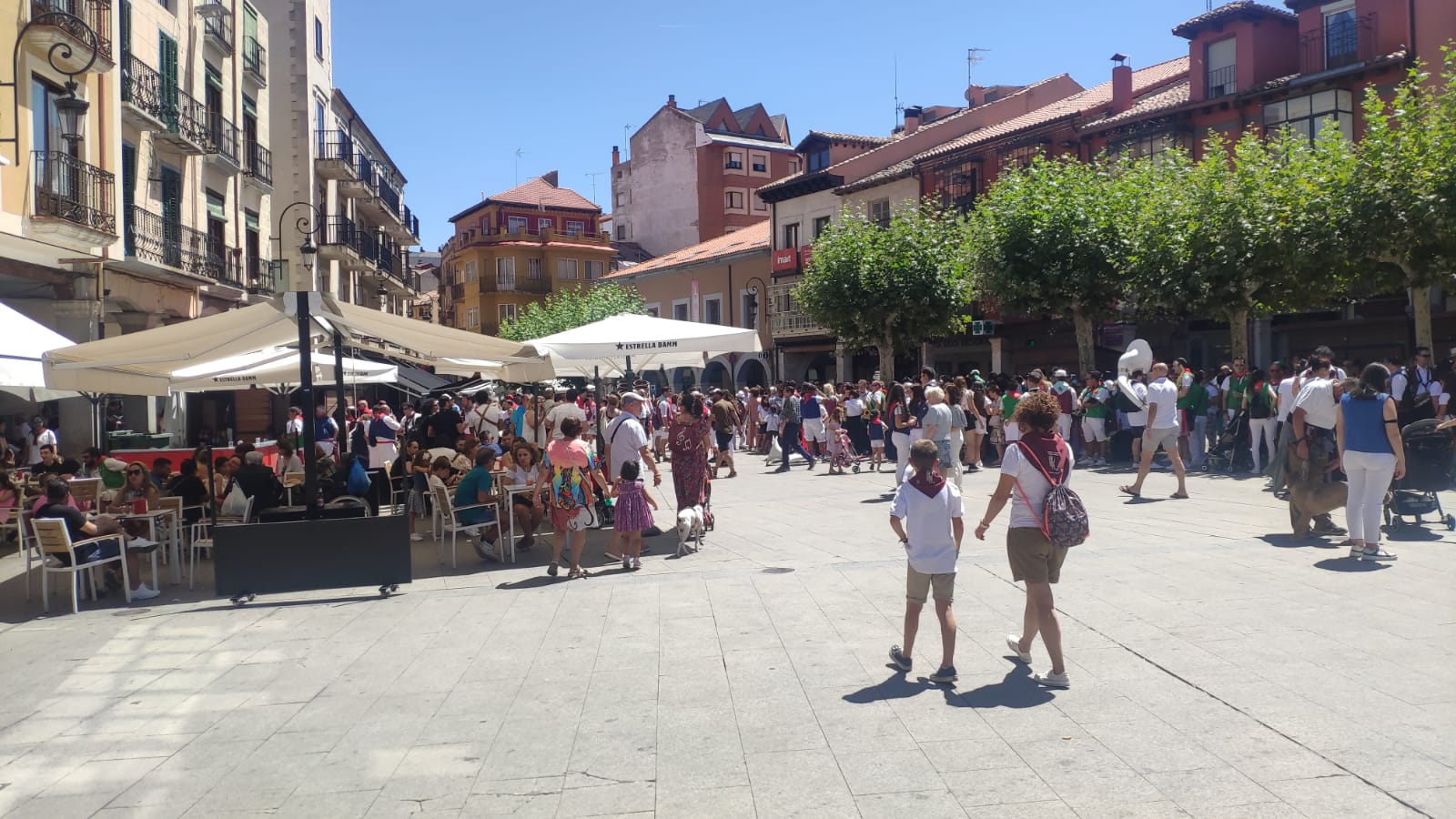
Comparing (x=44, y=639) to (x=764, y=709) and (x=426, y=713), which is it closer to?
(x=426, y=713)

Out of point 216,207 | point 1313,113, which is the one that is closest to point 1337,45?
point 1313,113

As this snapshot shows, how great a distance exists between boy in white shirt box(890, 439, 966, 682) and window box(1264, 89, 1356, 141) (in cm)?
2254

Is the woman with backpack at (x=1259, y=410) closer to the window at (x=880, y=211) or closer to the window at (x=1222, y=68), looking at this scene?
the window at (x=1222, y=68)

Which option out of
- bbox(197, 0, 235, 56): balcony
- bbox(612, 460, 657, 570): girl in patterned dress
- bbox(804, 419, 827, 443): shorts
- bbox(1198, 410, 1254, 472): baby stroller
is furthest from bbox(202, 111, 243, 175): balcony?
bbox(1198, 410, 1254, 472): baby stroller

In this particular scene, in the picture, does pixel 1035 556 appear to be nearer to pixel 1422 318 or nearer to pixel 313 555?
pixel 313 555

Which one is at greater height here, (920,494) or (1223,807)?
(920,494)

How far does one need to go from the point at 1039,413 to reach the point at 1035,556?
0.77 meters

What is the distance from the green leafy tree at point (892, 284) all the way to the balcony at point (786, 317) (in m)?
8.96

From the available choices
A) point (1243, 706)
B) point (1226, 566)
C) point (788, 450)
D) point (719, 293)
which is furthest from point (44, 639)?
point (719, 293)

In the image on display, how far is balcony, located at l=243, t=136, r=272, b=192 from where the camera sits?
27.9m

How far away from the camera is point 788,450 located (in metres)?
21.4

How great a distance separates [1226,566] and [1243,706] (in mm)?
3789

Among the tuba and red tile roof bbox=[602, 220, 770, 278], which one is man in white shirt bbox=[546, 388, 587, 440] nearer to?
the tuba

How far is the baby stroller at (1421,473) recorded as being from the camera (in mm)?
10289
